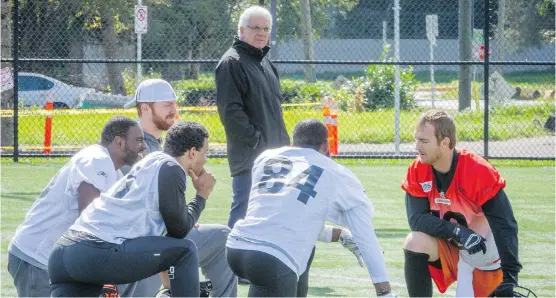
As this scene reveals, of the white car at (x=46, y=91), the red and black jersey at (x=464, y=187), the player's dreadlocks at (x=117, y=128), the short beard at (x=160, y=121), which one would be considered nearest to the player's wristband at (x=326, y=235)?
the red and black jersey at (x=464, y=187)

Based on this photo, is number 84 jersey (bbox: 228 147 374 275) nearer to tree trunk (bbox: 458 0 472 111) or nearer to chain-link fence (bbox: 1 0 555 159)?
chain-link fence (bbox: 1 0 555 159)

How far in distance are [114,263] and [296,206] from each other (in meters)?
0.96

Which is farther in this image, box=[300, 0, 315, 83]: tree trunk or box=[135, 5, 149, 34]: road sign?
box=[300, 0, 315, 83]: tree trunk

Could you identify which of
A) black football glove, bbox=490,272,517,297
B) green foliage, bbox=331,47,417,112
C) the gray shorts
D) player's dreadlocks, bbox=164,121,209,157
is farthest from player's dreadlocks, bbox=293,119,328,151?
green foliage, bbox=331,47,417,112

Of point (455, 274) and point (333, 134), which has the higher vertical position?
point (333, 134)

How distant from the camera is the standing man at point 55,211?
5.56m

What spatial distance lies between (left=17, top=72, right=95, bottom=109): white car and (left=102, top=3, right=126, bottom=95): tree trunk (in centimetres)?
101

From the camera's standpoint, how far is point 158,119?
656 centimetres

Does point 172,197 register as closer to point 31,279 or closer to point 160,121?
point 31,279

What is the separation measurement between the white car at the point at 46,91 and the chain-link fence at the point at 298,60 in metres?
0.09

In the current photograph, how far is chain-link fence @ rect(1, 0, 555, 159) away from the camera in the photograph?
55.2ft

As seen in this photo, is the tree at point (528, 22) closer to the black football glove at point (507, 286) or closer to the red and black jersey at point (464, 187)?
the red and black jersey at point (464, 187)

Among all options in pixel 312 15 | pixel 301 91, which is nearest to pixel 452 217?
pixel 312 15

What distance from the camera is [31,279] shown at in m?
5.64
